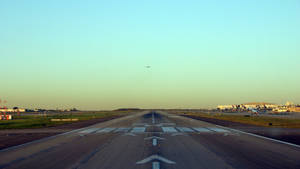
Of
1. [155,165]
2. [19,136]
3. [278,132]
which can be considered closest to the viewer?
[155,165]

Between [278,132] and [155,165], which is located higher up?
[155,165]

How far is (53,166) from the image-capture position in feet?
35.8

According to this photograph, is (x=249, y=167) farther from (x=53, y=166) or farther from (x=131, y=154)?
(x=53, y=166)

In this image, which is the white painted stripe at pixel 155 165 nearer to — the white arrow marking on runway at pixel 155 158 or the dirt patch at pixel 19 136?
the white arrow marking on runway at pixel 155 158

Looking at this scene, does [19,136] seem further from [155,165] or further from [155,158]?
[155,165]

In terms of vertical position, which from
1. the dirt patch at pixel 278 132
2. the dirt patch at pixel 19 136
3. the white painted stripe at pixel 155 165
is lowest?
the dirt patch at pixel 278 132

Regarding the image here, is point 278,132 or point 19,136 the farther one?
point 278,132

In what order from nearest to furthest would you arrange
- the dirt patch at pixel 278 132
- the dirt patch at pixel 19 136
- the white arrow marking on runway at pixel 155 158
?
the white arrow marking on runway at pixel 155 158 < the dirt patch at pixel 19 136 < the dirt patch at pixel 278 132

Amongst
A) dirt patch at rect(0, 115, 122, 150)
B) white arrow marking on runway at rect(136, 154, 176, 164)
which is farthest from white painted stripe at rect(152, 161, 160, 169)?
dirt patch at rect(0, 115, 122, 150)

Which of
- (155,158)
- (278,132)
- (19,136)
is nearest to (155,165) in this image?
(155,158)

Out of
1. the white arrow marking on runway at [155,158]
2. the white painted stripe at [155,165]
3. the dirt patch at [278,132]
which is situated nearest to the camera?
the white painted stripe at [155,165]

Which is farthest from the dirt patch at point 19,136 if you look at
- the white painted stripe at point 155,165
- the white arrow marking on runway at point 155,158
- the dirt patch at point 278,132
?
the dirt patch at point 278,132

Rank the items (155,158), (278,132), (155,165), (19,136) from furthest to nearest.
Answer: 1. (278,132)
2. (19,136)
3. (155,158)
4. (155,165)

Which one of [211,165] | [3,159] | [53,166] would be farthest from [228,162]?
[3,159]
